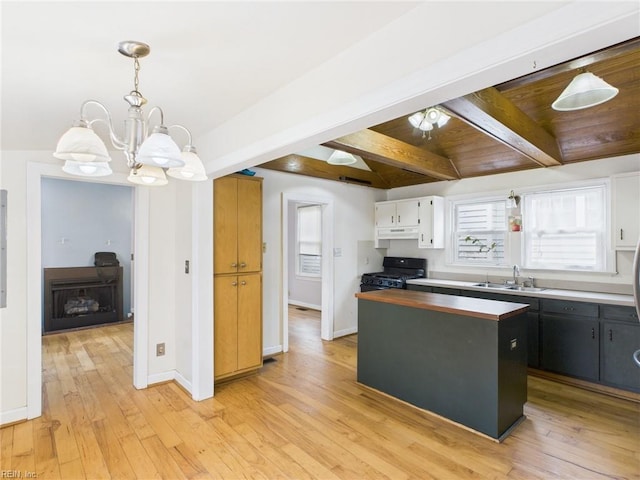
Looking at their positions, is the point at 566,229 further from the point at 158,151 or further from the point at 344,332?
the point at 158,151

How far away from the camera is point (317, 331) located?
5473 millimetres

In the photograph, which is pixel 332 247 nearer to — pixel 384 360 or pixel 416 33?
pixel 384 360

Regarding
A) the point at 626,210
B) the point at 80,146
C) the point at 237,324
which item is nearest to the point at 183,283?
the point at 237,324

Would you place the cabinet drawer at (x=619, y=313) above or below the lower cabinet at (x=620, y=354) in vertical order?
above

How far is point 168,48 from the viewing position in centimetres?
150

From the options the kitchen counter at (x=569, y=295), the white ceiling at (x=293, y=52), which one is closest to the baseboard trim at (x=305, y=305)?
the kitchen counter at (x=569, y=295)

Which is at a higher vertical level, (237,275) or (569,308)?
(237,275)

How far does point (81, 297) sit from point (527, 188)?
6.88 meters

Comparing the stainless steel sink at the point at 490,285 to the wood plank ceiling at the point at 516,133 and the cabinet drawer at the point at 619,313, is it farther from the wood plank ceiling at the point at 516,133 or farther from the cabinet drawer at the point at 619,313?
the wood plank ceiling at the point at 516,133

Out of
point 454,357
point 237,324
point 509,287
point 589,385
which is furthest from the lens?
point 509,287

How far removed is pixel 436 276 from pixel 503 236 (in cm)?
110

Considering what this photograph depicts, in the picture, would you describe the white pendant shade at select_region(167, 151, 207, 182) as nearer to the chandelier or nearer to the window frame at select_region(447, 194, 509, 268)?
the chandelier

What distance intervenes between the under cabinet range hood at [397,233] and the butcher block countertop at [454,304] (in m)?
1.88

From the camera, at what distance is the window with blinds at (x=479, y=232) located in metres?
4.56
